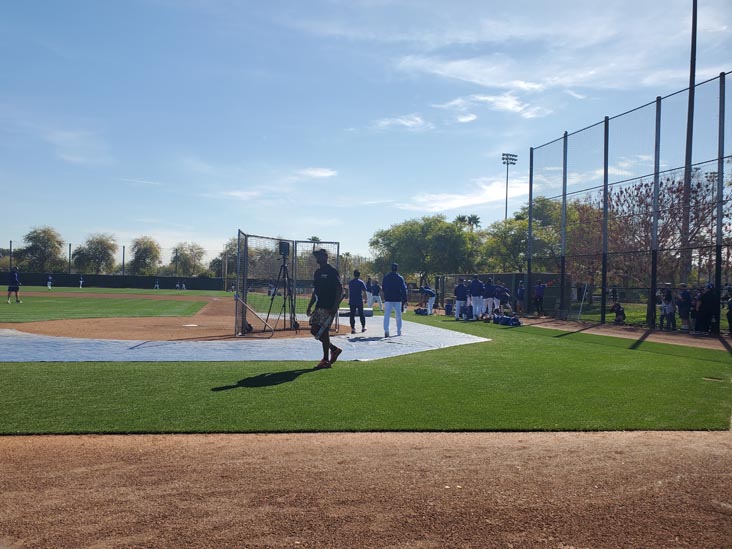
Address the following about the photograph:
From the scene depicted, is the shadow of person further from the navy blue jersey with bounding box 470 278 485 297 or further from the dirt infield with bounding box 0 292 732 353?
the navy blue jersey with bounding box 470 278 485 297

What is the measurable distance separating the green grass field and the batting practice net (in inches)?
215

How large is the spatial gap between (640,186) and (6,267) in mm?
79576

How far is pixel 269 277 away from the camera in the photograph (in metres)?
17.5

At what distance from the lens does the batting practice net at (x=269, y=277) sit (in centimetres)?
1580

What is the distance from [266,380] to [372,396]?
1.93m

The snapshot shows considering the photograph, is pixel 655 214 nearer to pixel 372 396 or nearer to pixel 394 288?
pixel 394 288

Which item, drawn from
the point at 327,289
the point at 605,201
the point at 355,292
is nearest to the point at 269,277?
the point at 355,292

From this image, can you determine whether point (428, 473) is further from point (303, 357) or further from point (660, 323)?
point (660, 323)

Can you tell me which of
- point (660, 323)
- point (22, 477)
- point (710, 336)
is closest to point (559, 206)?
point (660, 323)

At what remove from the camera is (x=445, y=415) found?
657cm

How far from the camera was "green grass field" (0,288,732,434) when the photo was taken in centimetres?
614

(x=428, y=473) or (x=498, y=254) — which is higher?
(x=498, y=254)

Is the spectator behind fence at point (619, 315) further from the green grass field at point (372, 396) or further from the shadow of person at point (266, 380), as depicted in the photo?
the shadow of person at point (266, 380)

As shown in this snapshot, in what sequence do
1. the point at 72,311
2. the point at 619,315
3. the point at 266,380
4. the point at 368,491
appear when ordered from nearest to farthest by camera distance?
the point at 368,491
the point at 266,380
the point at 619,315
the point at 72,311
